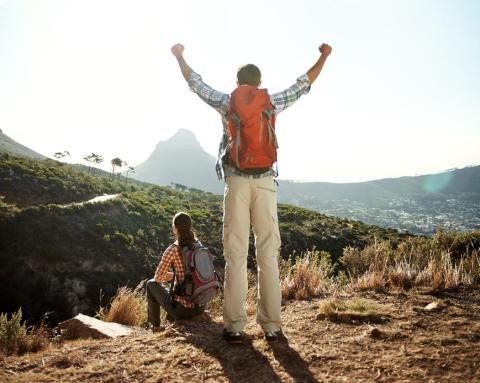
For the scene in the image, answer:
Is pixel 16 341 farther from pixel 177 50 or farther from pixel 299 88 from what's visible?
pixel 299 88

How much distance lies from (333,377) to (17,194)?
35841 mm

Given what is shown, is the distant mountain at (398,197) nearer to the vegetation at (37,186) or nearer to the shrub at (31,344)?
the vegetation at (37,186)

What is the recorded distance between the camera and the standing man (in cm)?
275

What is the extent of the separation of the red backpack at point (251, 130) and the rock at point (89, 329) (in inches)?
90.7

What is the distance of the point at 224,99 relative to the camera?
2.94 m

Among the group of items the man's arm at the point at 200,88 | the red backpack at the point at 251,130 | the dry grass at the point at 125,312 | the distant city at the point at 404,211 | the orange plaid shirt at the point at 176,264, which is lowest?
the distant city at the point at 404,211

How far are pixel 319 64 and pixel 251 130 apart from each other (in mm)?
1133

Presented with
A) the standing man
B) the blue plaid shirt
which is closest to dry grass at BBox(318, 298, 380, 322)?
the standing man

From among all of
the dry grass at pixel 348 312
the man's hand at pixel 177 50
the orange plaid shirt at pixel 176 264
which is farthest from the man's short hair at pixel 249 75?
the dry grass at pixel 348 312

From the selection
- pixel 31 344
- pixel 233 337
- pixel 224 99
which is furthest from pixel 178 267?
pixel 224 99

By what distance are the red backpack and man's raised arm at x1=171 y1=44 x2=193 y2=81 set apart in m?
0.64

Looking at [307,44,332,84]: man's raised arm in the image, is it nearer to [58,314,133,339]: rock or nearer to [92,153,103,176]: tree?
[58,314,133,339]: rock

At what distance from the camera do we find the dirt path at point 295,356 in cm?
224

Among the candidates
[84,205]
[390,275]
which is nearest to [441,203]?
[84,205]
